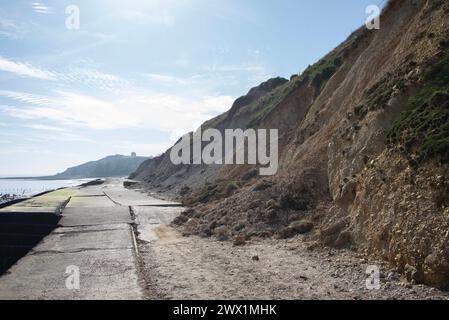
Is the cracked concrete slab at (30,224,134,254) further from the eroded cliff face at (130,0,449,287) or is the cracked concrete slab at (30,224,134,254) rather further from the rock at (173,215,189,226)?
the eroded cliff face at (130,0,449,287)

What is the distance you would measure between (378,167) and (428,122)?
1780 mm

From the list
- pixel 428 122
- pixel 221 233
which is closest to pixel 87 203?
pixel 221 233

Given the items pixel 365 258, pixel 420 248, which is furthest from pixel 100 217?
pixel 420 248

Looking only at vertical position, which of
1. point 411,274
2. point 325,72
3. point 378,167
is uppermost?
point 325,72

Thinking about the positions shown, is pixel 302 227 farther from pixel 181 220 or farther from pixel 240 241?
pixel 181 220

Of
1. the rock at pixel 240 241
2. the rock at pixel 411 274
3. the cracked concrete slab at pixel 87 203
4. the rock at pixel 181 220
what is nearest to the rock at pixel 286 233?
the rock at pixel 240 241

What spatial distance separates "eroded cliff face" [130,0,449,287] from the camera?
9633 mm

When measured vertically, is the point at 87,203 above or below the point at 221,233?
above

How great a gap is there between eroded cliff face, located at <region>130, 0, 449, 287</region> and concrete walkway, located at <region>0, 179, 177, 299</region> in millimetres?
3835

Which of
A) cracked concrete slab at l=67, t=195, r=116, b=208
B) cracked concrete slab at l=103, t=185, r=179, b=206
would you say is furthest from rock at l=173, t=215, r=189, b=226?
cracked concrete slab at l=103, t=185, r=179, b=206

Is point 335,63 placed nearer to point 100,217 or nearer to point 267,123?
point 267,123

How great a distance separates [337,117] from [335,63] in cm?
1148

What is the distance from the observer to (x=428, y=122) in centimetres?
1140
